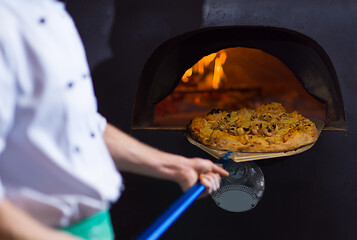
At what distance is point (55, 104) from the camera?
0.63 metres

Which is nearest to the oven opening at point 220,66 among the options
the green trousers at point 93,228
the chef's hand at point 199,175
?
the chef's hand at point 199,175

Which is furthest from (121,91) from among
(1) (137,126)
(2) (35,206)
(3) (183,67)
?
(2) (35,206)

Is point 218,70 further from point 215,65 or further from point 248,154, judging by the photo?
point 248,154

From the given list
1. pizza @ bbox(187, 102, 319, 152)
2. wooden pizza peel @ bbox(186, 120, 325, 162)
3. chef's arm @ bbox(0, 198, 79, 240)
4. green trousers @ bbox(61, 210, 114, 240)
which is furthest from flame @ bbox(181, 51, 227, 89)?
chef's arm @ bbox(0, 198, 79, 240)

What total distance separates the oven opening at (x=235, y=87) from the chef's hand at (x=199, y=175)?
109cm

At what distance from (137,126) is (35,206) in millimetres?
1208

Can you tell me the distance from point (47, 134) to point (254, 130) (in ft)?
3.89

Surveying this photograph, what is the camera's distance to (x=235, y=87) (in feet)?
8.32

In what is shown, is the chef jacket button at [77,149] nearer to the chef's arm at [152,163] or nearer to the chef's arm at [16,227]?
the chef's arm at [16,227]

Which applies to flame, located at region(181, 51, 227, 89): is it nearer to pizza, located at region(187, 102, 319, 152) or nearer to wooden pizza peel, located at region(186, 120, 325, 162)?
pizza, located at region(187, 102, 319, 152)

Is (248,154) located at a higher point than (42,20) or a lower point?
lower

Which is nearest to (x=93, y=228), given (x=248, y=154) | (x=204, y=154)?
(x=248, y=154)

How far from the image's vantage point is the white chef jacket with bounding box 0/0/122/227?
577 millimetres

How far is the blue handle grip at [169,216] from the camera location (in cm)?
75
